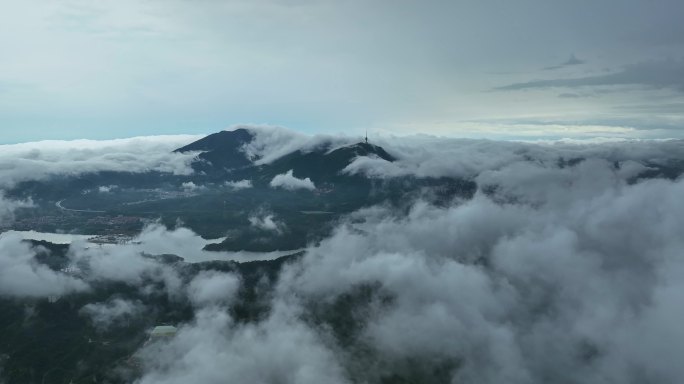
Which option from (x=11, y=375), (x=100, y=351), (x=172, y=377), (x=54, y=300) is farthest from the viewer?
(x=54, y=300)

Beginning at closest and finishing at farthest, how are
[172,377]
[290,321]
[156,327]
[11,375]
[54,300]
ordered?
[172,377], [11,375], [156,327], [290,321], [54,300]

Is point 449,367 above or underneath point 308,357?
underneath

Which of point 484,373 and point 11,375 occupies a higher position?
point 11,375

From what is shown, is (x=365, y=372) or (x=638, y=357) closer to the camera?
(x=365, y=372)

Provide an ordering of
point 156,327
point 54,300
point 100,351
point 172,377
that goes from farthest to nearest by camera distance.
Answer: point 54,300 → point 156,327 → point 100,351 → point 172,377

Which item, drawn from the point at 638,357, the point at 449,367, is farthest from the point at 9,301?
the point at 638,357

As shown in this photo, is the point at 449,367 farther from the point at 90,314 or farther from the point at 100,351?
the point at 90,314

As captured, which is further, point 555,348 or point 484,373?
point 555,348

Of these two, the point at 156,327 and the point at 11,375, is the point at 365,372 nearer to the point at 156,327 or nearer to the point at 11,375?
the point at 156,327

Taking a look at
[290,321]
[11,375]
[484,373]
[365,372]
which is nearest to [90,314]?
[11,375]
